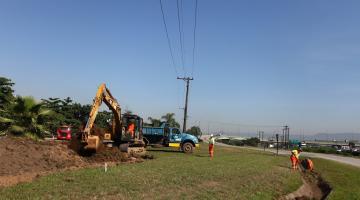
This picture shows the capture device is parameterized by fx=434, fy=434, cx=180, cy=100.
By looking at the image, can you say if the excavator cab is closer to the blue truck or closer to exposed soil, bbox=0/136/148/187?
exposed soil, bbox=0/136/148/187

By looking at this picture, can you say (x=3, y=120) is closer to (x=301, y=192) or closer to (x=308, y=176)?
(x=301, y=192)

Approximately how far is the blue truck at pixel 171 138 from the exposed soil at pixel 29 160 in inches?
758

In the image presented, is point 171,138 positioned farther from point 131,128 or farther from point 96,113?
point 96,113

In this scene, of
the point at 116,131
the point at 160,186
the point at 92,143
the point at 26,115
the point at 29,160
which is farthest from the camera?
the point at 116,131

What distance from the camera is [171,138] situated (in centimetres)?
4388

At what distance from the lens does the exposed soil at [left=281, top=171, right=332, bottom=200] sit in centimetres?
1920

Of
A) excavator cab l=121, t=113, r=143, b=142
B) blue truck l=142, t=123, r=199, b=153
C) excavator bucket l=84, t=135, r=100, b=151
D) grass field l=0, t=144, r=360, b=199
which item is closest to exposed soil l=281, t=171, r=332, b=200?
grass field l=0, t=144, r=360, b=199

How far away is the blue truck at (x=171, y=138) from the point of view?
4328 cm

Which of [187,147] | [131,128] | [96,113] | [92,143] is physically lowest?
[92,143]

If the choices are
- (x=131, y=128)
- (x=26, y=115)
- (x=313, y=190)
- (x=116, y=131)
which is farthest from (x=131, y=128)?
(x=313, y=190)

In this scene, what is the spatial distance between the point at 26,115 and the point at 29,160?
22.7ft

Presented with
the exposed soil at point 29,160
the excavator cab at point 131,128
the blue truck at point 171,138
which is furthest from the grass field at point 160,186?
the blue truck at point 171,138

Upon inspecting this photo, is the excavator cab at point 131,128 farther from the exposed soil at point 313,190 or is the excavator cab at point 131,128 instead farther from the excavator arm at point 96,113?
the exposed soil at point 313,190

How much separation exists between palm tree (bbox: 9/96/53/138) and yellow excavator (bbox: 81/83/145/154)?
112 inches
